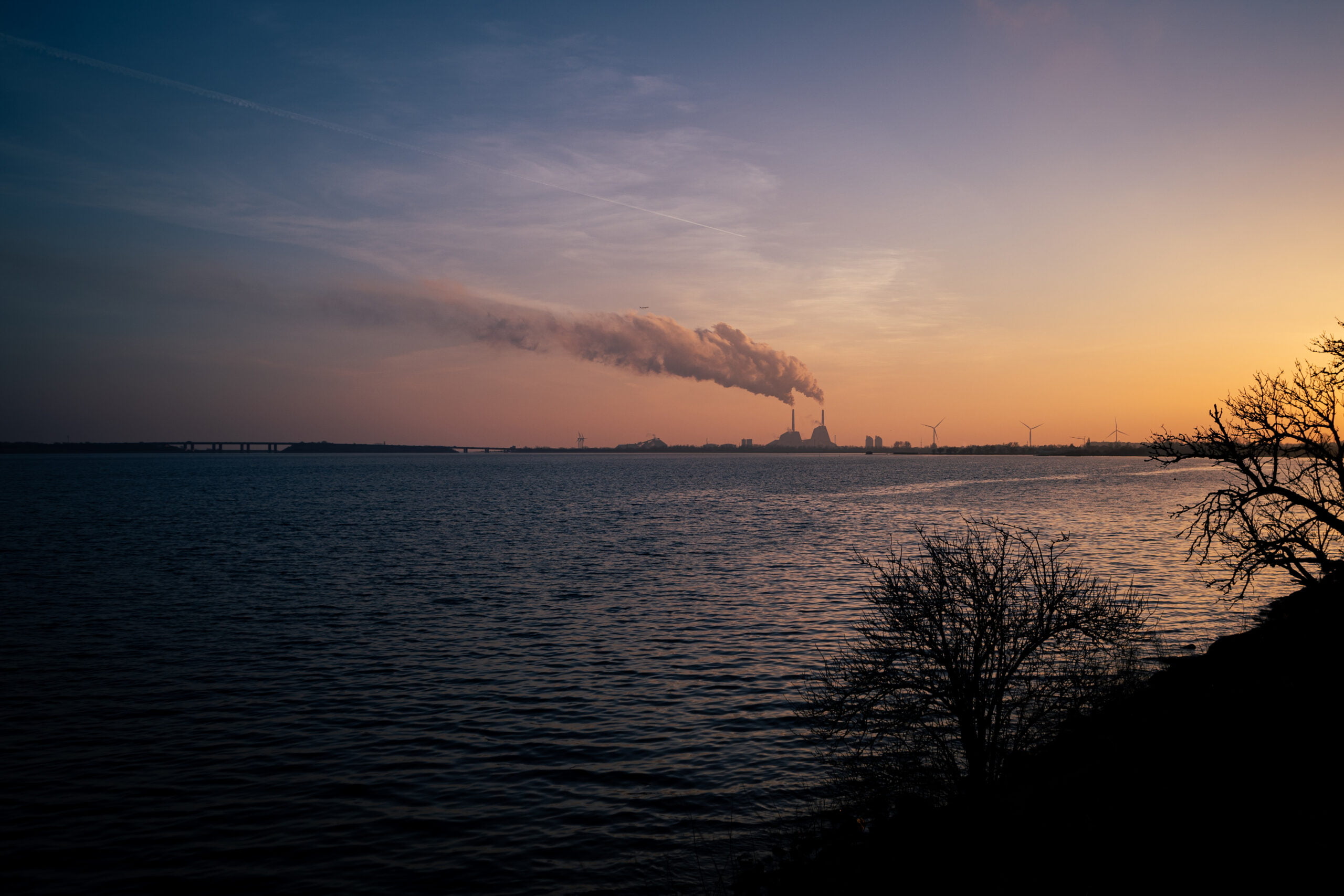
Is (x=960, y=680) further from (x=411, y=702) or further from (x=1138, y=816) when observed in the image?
(x=411, y=702)

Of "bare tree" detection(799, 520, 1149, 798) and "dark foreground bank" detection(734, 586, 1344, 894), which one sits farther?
"bare tree" detection(799, 520, 1149, 798)

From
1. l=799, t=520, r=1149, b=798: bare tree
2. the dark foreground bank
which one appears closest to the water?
l=799, t=520, r=1149, b=798: bare tree

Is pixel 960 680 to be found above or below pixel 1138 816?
above

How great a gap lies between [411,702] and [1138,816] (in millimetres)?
21015

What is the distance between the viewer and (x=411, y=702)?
24797mm

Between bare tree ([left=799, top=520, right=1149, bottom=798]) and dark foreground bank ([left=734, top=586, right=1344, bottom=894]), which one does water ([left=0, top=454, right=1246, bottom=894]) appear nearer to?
bare tree ([left=799, top=520, right=1149, bottom=798])

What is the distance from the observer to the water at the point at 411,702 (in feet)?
51.6

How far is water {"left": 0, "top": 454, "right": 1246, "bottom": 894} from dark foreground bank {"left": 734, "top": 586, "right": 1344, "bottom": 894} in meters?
3.67

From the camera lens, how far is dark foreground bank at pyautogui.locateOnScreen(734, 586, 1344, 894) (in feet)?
37.0

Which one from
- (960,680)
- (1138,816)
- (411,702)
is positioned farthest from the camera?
(411,702)

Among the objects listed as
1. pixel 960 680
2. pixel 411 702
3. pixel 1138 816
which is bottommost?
pixel 411 702

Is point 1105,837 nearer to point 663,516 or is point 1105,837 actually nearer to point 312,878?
point 312,878

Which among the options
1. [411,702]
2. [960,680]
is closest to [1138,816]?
[960,680]

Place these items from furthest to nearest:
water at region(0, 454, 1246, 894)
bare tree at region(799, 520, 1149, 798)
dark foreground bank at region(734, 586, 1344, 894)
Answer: bare tree at region(799, 520, 1149, 798) < water at region(0, 454, 1246, 894) < dark foreground bank at region(734, 586, 1344, 894)
